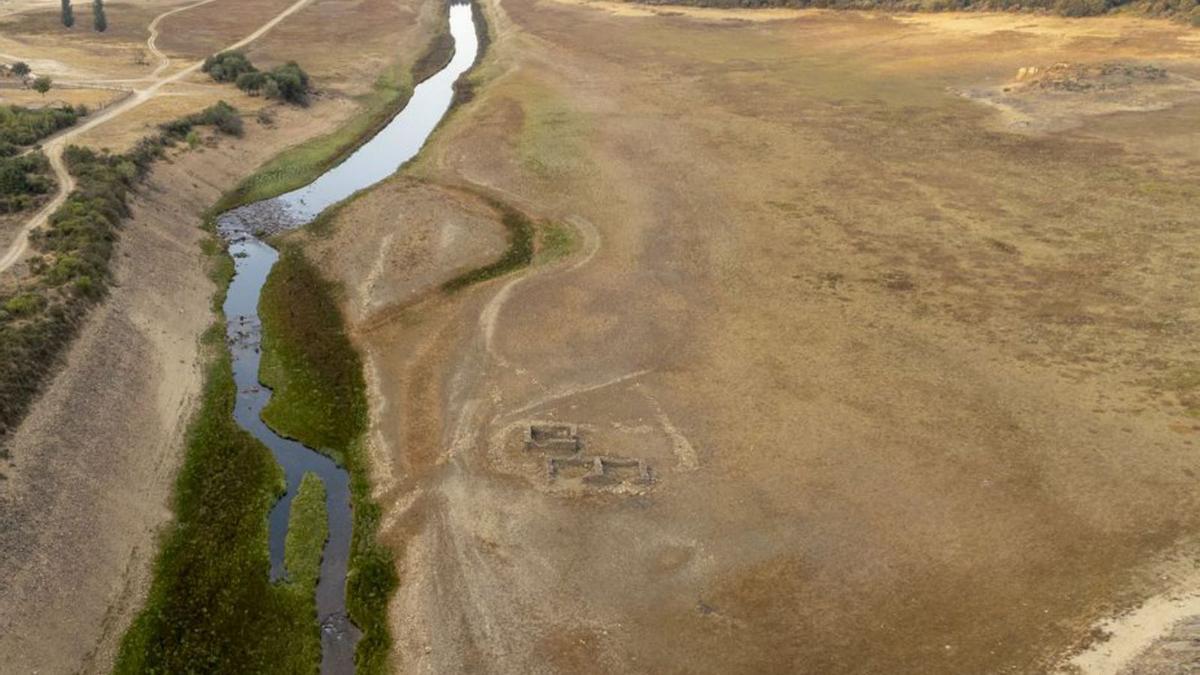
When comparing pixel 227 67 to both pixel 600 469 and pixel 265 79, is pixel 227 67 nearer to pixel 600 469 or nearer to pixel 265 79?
pixel 265 79

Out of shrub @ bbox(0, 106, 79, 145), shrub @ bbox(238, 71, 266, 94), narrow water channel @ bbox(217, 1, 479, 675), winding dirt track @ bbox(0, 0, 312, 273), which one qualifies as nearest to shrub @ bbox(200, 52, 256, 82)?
shrub @ bbox(238, 71, 266, 94)

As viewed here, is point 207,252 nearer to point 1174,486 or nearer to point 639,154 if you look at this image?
point 639,154

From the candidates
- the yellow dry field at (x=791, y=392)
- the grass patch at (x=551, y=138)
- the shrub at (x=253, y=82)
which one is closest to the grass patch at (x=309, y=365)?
the yellow dry field at (x=791, y=392)

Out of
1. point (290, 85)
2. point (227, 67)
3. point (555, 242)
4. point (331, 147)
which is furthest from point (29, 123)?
point (555, 242)

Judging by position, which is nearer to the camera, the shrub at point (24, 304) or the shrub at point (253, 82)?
the shrub at point (24, 304)

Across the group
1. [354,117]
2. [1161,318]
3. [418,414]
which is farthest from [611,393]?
[354,117]

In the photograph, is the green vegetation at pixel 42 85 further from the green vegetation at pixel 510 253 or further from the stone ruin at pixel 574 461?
the stone ruin at pixel 574 461

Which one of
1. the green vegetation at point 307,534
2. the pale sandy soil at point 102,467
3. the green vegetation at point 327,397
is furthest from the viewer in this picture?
the green vegetation at point 307,534
